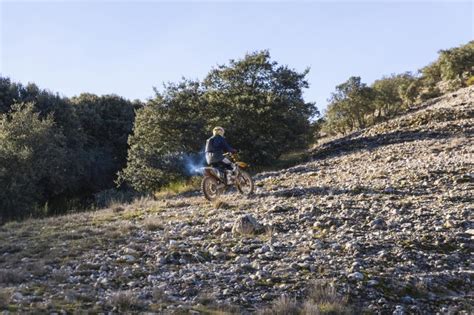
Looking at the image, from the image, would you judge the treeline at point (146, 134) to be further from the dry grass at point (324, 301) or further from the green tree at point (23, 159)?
the dry grass at point (324, 301)

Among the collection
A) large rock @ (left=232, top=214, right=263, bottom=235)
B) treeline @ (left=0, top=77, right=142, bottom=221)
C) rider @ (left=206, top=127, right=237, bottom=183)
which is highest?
treeline @ (left=0, top=77, right=142, bottom=221)

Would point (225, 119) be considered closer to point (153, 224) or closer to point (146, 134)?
point (146, 134)

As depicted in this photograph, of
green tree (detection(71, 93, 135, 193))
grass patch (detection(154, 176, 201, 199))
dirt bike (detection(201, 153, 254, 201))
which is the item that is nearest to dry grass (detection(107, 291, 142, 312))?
dirt bike (detection(201, 153, 254, 201))

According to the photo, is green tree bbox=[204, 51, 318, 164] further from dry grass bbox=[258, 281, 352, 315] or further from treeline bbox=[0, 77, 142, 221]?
dry grass bbox=[258, 281, 352, 315]

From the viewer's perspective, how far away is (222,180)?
17359mm

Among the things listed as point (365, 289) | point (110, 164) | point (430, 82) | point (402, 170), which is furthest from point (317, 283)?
point (430, 82)

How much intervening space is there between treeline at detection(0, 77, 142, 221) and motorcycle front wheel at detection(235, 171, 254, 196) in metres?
11.0

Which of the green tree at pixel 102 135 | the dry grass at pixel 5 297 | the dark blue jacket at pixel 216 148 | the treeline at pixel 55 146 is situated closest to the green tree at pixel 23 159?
the treeline at pixel 55 146

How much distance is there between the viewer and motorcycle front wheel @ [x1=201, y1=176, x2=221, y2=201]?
17.3m

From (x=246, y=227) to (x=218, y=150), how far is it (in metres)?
6.38

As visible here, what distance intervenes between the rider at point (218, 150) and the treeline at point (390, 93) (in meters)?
29.1

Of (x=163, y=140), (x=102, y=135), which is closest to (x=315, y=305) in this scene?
(x=163, y=140)

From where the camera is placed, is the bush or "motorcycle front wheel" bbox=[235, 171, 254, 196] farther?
the bush

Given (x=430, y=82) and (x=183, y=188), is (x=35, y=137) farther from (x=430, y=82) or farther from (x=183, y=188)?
(x=430, y=82)
